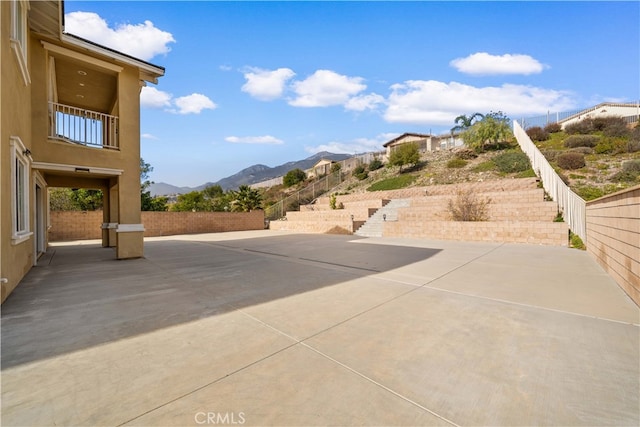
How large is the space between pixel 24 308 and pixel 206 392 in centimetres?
376

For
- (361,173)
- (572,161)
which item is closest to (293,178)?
(361,173)

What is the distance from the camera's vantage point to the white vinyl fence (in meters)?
9.41

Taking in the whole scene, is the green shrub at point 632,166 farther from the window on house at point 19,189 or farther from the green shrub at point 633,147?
the window on house at point 19,189

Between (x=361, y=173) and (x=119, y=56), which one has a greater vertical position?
(x=119, y=56)

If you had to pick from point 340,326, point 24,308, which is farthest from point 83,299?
point 340,326

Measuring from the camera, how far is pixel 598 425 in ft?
5.71

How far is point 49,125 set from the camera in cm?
744

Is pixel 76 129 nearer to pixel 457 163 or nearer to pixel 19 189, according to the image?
pixel 19 189

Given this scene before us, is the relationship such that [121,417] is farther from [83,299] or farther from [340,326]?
[83,299]

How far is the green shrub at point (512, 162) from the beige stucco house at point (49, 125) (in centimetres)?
2098
